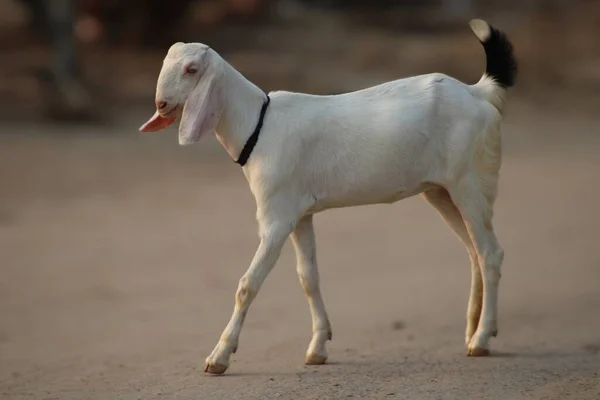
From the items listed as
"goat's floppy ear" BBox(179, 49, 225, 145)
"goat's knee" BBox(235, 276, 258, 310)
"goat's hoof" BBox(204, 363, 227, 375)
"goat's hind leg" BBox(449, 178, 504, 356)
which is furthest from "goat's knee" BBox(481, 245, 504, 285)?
"goat's floppy ear" BBox(179, 49, 225, 145)

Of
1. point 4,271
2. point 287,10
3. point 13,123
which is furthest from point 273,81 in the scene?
point 4,271

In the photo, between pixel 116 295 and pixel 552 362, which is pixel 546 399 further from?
pixel 116 295

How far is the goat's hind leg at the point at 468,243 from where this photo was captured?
610 centimetres

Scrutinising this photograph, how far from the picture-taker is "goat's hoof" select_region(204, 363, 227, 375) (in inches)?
223

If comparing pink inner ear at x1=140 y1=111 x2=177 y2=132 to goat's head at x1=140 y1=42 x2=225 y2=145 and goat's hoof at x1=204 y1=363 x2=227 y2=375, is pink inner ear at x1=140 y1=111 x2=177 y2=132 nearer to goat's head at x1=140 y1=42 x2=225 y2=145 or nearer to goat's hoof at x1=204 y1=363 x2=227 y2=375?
goat's head at x1=140 y1=42 x2=225 y2=145

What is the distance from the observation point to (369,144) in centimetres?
568

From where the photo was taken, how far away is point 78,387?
5.84 metres

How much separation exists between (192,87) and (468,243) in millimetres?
1822

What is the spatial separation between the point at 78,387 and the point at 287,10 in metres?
20.4

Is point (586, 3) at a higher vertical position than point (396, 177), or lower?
lower

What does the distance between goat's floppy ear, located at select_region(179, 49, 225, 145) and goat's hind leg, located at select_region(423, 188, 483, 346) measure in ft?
4.45

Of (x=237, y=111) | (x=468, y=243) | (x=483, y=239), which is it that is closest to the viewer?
(x=237, y=111)

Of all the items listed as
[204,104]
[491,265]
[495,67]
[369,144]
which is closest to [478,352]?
[491,265]

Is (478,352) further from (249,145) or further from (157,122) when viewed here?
(157,122)
